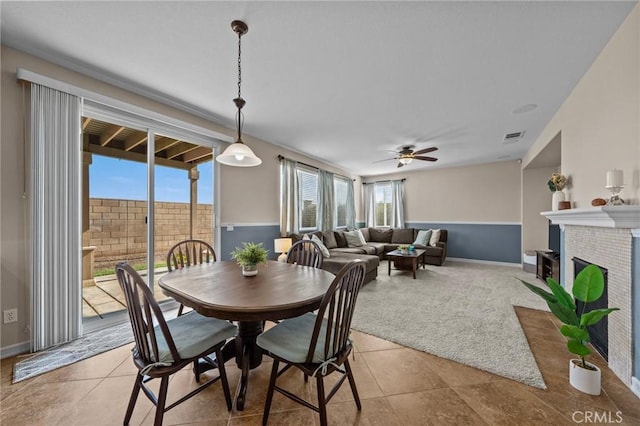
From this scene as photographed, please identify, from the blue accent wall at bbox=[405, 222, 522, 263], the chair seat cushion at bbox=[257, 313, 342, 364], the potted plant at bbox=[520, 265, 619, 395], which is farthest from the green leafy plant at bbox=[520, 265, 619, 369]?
the blue accent wall at bbox=[405, 222, 522, 263]

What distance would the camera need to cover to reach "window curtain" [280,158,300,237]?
4652mm

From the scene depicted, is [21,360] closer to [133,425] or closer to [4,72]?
[133,425]

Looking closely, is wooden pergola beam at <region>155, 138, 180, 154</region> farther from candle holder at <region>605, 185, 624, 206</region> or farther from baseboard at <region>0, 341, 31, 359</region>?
candle holder at <region>605, 185, 624, 206</region>

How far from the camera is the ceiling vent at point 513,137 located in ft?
12.9

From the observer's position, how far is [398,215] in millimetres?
7137

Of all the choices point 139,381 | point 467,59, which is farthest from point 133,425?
point 467,59

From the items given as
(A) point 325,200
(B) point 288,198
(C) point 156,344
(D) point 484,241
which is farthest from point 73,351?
(D) point 484,241

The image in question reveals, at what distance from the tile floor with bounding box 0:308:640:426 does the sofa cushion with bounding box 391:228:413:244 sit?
15.4 ft

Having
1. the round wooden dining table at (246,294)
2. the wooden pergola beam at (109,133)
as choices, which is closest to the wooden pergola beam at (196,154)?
the wooden pergola beam at (109,133)

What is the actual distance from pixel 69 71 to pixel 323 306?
10.2 ft

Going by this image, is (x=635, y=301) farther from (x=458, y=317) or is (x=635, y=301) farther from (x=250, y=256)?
(x=250, y=256)

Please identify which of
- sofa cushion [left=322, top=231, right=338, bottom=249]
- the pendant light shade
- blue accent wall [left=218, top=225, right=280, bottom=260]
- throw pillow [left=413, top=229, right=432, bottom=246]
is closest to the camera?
the pendant light shade

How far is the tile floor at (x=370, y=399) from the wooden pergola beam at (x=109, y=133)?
7.29 ft

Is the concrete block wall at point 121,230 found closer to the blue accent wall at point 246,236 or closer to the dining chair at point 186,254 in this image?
the dining chair at point 186,254
